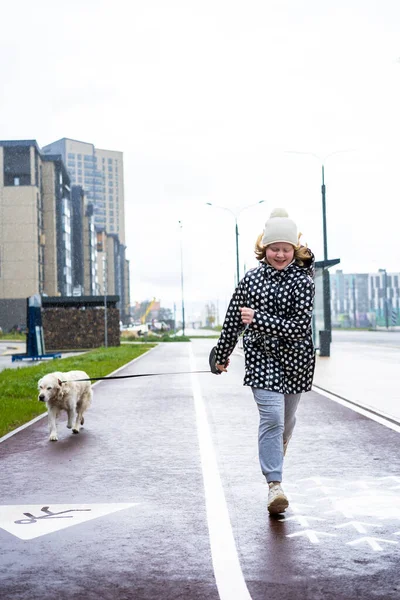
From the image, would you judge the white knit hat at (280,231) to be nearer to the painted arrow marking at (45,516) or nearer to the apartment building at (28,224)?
the painted arrow marking at (45,516)

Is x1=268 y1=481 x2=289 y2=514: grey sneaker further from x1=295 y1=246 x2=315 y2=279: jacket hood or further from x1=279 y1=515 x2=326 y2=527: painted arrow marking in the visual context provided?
x1=295 y1=246 x2=315 y2=279: jacket hood

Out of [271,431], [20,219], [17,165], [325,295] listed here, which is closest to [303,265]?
[271,431]

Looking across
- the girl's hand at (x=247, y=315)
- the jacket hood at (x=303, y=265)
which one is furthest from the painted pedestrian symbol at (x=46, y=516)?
the jacket hood at (x=303, y=265)

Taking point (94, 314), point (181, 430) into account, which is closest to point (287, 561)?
point (181, 430)

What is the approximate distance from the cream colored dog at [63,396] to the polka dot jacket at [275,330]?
409 centimetres

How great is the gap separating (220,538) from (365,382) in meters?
13.4

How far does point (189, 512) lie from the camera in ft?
19.2

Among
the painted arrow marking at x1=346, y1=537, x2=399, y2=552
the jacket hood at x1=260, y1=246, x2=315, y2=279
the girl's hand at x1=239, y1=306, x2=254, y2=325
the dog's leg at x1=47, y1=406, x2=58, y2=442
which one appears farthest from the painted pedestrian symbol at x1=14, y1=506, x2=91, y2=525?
the dog's leg at x1=47, y1=406, x2=58, y2=442

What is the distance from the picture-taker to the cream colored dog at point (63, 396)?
376 inches

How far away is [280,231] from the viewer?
5.83m

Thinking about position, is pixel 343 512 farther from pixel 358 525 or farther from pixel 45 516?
pixel 45 516

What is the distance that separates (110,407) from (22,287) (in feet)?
275

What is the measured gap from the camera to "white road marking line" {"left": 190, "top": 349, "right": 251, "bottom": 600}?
4.12 meters

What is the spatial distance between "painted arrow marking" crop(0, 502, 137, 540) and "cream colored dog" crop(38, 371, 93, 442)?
11.4 feet
